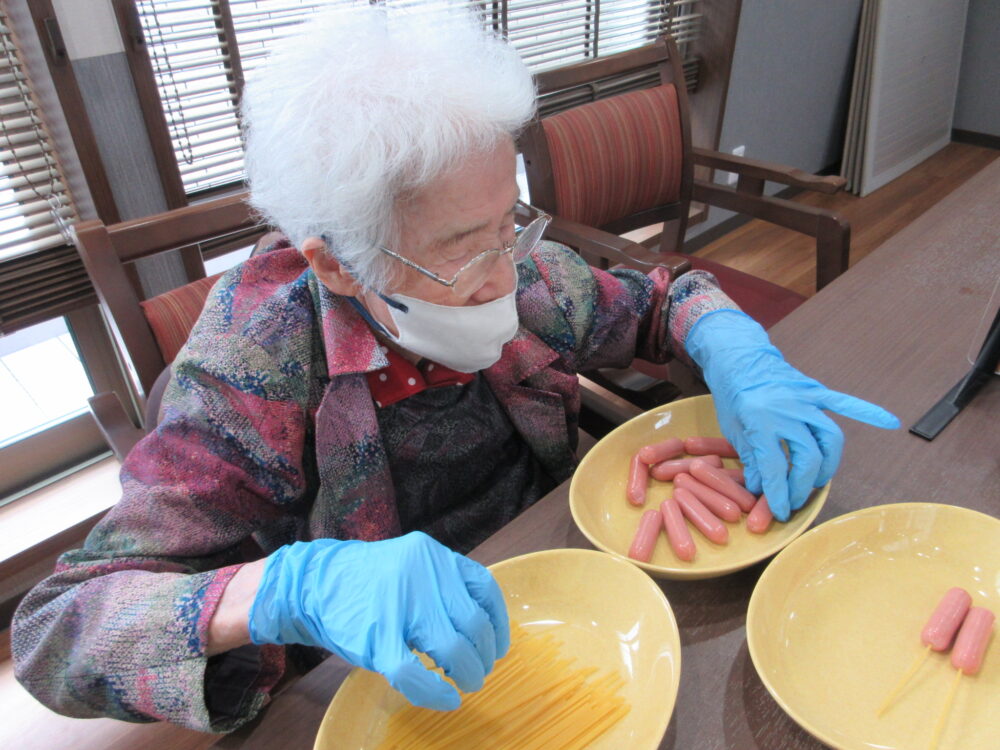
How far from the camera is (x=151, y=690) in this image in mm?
692

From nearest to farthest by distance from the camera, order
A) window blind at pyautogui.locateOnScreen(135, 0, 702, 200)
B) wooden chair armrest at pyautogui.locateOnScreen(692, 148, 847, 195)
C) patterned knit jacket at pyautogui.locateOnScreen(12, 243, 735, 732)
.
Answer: patterned knit jacket at pyautogui.locateOnScreen(12, 243, 735, 732) → window blind at pyautogui.locateOnScreen(135, 0, 702, 200) → wooden chair armrest at pyautogui.locateOnScreen(692, 148, 847, 195)

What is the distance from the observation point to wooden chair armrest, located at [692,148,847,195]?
69.6 inches

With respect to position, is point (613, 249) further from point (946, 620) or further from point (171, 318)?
point (946, 620)

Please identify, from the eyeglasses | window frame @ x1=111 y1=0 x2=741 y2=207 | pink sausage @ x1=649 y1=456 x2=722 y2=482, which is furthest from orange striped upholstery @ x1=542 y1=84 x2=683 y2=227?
pink sausage @ x1=649 y1=456 x2=722 y2=482

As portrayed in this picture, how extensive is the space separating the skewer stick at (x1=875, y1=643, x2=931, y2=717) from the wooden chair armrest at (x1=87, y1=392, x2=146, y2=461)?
116 cm

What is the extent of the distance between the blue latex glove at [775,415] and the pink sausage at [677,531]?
101mm

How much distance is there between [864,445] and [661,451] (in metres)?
0.26

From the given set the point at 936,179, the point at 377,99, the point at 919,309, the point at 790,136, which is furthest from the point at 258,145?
the point at 936,179

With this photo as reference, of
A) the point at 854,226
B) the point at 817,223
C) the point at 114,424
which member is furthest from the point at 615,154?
the point at 854,226

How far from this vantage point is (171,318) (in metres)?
1.07

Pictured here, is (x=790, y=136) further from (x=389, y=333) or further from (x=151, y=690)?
(x=151, y=690)

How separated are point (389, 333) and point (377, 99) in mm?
305

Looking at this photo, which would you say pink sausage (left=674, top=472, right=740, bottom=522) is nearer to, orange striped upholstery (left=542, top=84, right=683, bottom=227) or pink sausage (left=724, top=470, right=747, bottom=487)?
pink sausage (left=724, top=470, right=747, bottom=487)

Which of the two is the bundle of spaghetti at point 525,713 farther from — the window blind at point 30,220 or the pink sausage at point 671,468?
the window blind at point 30,220
